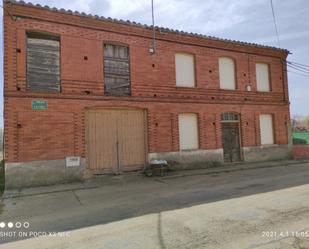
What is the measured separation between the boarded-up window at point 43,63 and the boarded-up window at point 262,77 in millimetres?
11763

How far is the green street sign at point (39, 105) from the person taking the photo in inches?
464

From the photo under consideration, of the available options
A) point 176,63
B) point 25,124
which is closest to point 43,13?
point 25,124

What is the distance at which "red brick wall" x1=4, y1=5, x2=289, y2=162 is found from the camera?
460 inches

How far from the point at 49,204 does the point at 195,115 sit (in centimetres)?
914

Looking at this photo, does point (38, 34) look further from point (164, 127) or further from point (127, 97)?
point (164, 127)

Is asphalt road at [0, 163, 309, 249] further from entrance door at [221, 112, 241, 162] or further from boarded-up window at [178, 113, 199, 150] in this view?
entrance door at [221, 112, 241, 162]

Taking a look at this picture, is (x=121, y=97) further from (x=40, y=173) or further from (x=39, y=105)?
(x=40, y=173)

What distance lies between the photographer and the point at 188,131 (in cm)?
1555

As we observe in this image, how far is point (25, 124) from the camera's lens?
11.6 m

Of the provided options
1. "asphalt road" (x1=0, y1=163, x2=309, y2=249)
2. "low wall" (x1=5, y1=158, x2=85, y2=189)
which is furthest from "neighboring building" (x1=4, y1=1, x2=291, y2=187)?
"asphalt road" (x1=0, y1=163, x2=309, y2=249)

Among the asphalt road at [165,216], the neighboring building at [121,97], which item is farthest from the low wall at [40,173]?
the asphalt road at [165,216]

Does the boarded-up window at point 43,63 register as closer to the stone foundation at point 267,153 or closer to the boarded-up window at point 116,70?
the boarded-up window at point 116,70

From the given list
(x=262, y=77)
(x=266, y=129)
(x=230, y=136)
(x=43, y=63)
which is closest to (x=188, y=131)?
(x=230, y=136)

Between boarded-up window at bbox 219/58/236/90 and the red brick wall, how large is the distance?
33 cm
